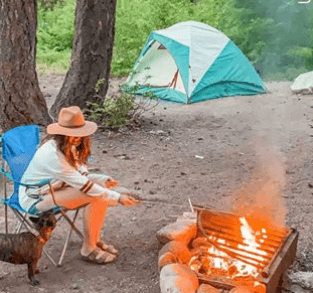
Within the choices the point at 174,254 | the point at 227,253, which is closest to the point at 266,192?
the point at 227,253

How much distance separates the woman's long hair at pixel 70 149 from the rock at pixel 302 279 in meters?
1.73

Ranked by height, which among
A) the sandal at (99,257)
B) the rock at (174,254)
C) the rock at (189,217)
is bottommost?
the sandal at (99,257)

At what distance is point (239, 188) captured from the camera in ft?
20.0

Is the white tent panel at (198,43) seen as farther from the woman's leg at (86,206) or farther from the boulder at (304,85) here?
the woman's leg at (86,206)

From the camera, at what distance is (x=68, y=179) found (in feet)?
13.3

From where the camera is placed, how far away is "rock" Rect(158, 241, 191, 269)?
3.77m

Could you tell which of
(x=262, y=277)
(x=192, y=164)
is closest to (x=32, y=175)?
(x=262, y=277)

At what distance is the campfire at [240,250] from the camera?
3.52 metres

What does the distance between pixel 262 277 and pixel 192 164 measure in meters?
3.59

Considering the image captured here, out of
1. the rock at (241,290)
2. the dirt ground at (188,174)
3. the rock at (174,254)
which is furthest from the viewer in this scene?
the dirt ground at (188,174)

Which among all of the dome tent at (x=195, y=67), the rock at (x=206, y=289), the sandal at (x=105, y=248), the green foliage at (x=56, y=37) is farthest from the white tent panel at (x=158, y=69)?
the rock at (x=206, y=289)

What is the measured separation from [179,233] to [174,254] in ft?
1.08

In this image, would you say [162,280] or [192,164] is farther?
[192,164]

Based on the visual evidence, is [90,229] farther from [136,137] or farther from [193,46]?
[193,46]
